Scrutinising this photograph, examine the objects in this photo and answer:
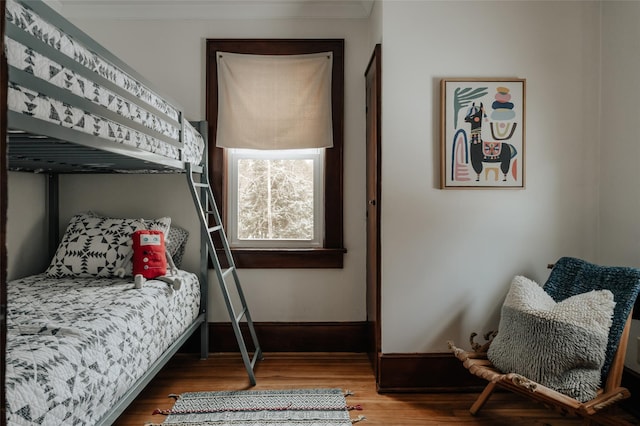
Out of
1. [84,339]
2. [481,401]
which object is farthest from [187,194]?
[481,401]

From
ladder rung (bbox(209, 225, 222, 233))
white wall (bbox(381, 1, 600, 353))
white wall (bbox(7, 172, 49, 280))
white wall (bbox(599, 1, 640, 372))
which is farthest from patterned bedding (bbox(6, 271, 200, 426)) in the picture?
white wall (bbox(599, 1, 640, 372))

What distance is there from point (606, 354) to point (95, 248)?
2919mm

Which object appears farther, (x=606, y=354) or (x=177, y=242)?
(x=177, y=242)

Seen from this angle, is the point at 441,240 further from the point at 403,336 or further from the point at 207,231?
the point at 207,231

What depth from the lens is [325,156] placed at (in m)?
3.21

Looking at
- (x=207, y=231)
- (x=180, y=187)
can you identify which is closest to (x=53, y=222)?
(x=180, y=187)

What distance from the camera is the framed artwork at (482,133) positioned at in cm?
253

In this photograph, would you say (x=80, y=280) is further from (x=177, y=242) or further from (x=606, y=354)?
(x=606, y=354)

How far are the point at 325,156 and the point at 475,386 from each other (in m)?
1.84

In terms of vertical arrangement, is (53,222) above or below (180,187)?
below

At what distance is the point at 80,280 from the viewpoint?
103 inches

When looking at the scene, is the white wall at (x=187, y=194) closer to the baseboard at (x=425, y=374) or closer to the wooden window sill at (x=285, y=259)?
the wooden window sill at (x=285, y=259)

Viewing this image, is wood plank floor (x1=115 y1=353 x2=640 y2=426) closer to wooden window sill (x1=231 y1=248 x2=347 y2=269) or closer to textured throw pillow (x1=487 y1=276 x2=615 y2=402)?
textured throw pillow (x1=487 y1=276 x2=615 y2=402)

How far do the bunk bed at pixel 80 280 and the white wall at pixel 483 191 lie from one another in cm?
129
